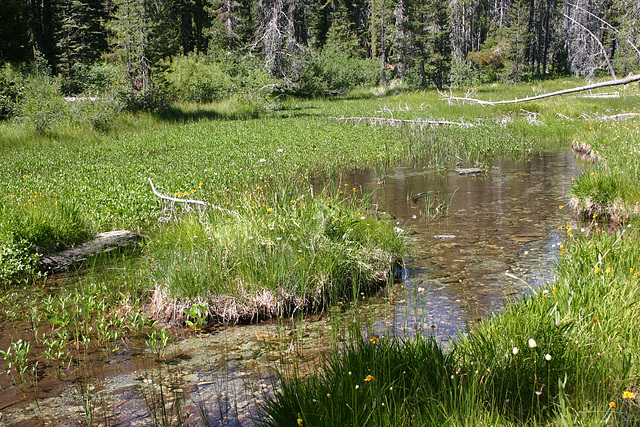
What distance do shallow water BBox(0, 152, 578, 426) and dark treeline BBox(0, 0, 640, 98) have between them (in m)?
17.4

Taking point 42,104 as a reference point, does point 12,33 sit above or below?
above

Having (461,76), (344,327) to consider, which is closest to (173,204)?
(344,327)

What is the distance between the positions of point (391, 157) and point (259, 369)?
11841 mm

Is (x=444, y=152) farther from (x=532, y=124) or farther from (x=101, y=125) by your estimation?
(x=101, y=125)

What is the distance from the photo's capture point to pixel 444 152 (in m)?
16.3

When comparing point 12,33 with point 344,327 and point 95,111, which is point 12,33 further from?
point 344,327

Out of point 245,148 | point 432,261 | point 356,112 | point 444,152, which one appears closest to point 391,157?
point 444,152

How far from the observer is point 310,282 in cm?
578

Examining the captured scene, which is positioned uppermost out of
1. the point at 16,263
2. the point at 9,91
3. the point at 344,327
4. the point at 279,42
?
the point at 279,42

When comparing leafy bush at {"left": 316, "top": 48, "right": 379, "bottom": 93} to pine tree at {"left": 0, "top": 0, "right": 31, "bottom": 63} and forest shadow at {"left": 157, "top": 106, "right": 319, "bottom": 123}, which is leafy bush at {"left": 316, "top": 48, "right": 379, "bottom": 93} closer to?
forest shadow at {"left": 157, "top": 106, "right": 319, "bottom": 123}

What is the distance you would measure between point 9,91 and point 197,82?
10.2m

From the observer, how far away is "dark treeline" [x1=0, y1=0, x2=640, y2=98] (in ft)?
87.7

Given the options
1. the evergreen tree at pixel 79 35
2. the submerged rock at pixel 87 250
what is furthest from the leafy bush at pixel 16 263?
the evergreen tree at pixel 79 35

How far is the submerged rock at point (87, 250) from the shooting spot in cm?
701
